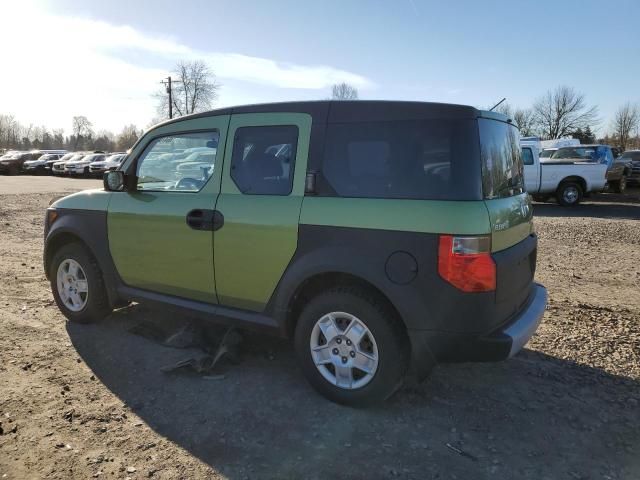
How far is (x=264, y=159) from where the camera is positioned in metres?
3.62

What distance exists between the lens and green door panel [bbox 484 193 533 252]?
2.96 meters

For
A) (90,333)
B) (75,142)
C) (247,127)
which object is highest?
(75,142)

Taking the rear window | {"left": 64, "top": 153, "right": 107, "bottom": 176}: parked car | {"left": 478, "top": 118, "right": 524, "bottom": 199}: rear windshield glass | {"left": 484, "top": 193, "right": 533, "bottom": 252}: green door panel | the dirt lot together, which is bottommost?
the dirt lot

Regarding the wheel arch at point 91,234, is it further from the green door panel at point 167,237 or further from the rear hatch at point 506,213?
the rear hatch at point 506,213

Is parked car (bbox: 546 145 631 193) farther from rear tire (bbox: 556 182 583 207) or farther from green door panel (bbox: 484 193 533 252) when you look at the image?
green door panel (bbox: 484 193 533 252)

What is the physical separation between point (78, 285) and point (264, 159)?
246 centimetres

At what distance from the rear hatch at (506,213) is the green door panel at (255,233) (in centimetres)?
119

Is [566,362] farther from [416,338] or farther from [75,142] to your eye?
[75,142]

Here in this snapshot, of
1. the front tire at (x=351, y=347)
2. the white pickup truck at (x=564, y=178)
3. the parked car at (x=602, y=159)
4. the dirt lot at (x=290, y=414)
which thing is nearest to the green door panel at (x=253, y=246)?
the front tire at (x=351, y=347)

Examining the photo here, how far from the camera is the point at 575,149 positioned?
19.9m

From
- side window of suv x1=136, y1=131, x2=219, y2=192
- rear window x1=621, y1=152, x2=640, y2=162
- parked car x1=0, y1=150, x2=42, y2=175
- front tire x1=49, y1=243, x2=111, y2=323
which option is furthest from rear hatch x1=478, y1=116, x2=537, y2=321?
parked car x1=0, y1=150, x2=42, y2=175

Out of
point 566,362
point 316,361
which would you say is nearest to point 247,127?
point 316,361

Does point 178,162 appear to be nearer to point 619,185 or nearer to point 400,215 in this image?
point 400,215

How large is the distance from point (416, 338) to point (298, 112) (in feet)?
5.65
